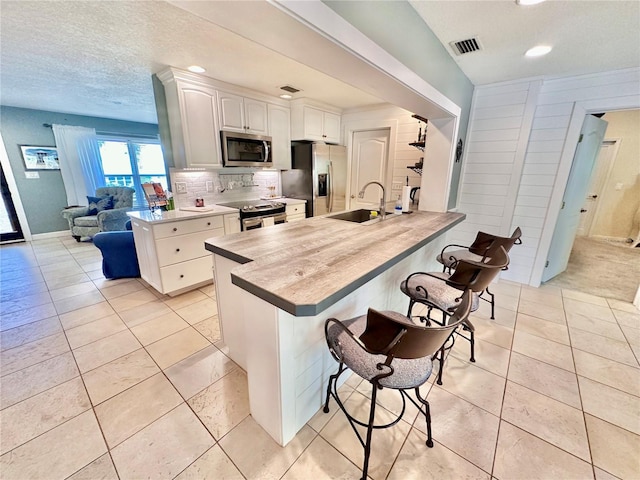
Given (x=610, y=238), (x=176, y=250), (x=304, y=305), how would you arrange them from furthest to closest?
(x=610, y=238) → (x=176, y=250) → (x=304, y=305)

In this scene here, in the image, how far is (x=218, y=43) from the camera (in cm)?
221

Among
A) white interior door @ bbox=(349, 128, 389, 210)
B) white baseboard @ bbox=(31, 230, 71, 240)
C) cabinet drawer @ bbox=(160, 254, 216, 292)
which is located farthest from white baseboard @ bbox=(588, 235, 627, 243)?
white baseboard @ bbox=(31, 230, 71, 240)

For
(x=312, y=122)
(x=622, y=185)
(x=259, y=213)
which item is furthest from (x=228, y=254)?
(x=622, y=185)

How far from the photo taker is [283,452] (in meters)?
1.33

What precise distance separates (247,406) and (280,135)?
3.65 metres

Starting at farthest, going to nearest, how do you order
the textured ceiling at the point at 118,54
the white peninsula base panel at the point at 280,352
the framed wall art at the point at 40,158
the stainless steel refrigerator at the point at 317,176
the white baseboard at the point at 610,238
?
1. the white baseboard at the point at 610,238
2. the framed wall art at the point at 40,158
3. the stainless steel refrigerator at the point at 317,176
4. the textured ceiling at the point at 118,54
5. the white peninsula base panel at the point at 280,352

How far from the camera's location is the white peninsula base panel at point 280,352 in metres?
1.20

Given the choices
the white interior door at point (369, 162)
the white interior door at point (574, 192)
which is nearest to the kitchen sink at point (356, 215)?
the white interior door at point (369, 162)

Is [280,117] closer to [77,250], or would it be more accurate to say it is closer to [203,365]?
[203,365]

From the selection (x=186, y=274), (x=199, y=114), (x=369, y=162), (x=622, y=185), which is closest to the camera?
(x=186, y=274)

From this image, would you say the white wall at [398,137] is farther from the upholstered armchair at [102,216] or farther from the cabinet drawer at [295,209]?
the upholstered armchair at [102,216]

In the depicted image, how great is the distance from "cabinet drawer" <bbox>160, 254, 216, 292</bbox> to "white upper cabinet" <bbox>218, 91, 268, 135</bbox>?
5.74 feet

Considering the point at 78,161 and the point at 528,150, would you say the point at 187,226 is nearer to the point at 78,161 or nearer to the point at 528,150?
the point at 528,150

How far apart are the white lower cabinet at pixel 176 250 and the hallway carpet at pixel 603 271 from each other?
4.50 metres
